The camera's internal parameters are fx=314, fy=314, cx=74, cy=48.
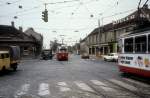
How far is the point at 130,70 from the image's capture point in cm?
1936

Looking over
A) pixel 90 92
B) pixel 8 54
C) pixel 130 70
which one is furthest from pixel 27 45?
pixel 90 92

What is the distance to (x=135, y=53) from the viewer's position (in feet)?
60.1

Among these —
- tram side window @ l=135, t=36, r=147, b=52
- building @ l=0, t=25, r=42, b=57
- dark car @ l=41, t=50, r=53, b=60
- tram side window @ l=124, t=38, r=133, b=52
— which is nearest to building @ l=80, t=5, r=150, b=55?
dark car @ l=41, t=50, r=53, b=60

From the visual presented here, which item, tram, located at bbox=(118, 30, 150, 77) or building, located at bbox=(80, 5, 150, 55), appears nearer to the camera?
tram, located at bbox=(118, 30, 150, 77)

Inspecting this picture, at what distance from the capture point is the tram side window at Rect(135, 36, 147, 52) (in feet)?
55.3

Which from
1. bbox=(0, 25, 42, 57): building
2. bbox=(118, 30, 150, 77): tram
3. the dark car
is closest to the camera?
bbox=(118, 30, 150, 77): tram

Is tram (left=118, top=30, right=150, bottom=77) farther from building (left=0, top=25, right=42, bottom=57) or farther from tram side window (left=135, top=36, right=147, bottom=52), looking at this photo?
building (left=0, top=25, right=42, bottom=57)

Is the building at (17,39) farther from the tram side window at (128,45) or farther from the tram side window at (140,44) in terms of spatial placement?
the tram side window at (140,44)

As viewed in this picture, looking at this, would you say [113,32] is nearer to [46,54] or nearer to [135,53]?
[46,54]

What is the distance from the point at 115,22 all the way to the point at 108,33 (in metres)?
3.70

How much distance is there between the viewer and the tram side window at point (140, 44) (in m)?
16.8

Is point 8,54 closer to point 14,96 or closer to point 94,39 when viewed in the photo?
point 14,96

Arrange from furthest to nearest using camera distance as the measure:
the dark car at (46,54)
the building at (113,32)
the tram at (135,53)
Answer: the dark car at (46,54) < the building at (113,32) < the tram at (135,53)

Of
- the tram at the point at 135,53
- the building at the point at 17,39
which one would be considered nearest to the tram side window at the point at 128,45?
the tram at the point at 135,53
